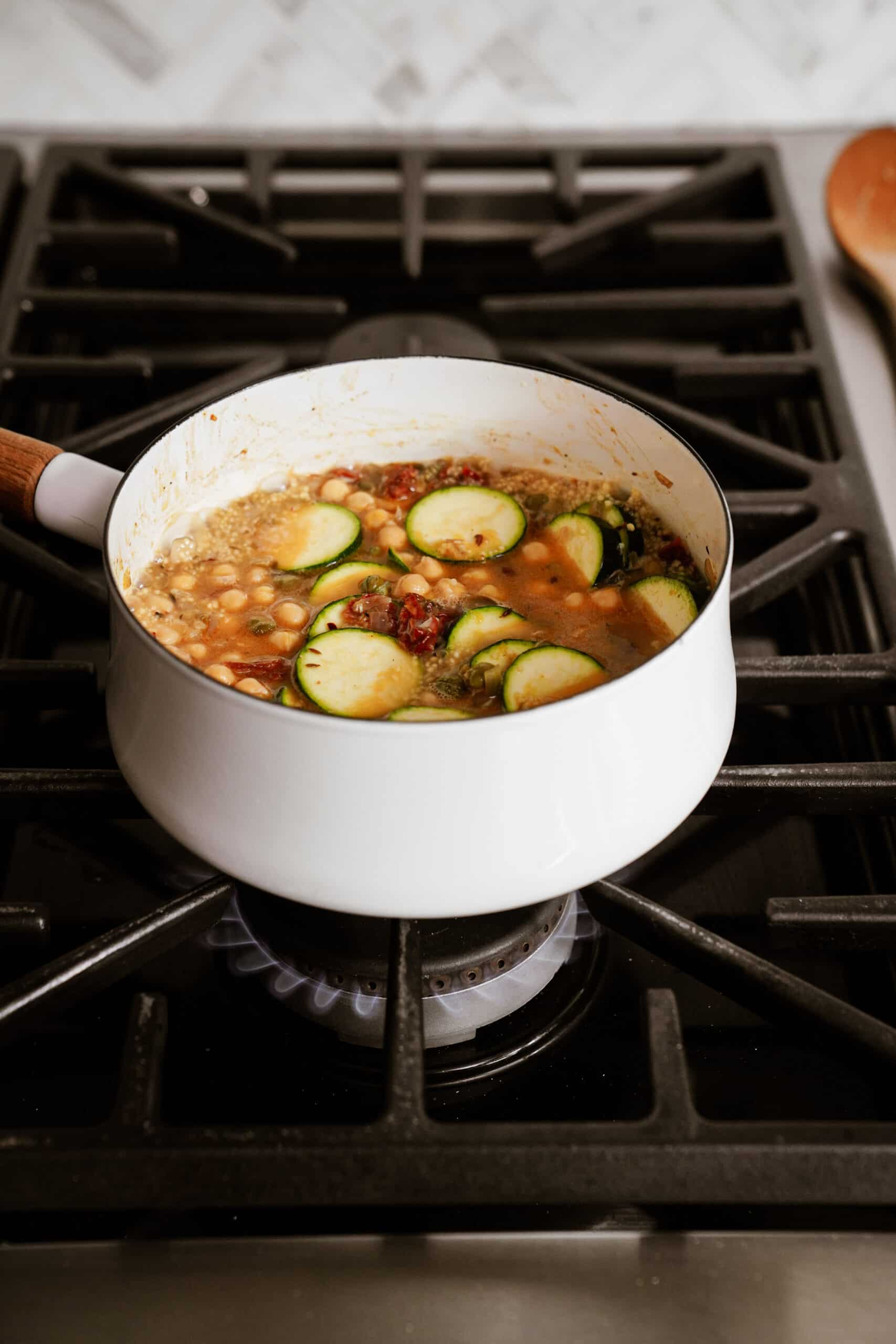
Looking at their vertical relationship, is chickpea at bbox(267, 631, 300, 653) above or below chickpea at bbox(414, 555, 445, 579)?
above

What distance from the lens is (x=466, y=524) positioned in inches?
43.4

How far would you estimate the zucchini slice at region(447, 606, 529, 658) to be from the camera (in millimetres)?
950

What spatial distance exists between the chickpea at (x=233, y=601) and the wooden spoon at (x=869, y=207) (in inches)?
34.1

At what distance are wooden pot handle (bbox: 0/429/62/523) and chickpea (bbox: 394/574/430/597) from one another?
29cm

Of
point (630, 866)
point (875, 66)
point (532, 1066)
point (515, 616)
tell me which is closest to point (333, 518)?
point (515, 616)

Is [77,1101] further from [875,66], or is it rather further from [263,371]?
[875,66]

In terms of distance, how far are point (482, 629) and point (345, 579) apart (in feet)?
0.53

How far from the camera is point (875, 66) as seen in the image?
1.70 meters

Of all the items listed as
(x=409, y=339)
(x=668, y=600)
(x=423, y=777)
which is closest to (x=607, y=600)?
(x=668, y=600)

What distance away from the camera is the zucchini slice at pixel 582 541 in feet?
Result: 3.40

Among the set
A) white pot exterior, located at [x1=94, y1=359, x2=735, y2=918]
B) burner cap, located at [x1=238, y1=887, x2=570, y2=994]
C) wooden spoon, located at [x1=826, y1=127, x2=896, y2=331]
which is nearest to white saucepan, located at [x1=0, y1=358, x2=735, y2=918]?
white pot exterior, located at [x1=94, y1=359, x2=735, y2=918]

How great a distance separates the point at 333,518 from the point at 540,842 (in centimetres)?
50

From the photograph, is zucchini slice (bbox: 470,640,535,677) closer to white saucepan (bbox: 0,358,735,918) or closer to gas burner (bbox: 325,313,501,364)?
white saucepan (bbox: 0,358,735,918)

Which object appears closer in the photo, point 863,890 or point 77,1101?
point 77,1101
